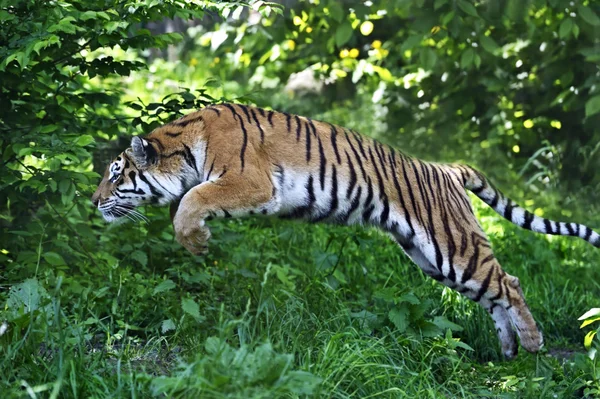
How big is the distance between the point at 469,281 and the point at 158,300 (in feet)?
6.20

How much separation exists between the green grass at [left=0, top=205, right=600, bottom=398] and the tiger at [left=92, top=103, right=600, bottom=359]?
31cm

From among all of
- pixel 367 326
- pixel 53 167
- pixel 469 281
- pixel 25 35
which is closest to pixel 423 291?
pixel 469 281

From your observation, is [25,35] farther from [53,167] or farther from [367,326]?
[367,326]

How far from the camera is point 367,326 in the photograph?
482 cm

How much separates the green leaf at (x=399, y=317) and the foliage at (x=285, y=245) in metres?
0.01

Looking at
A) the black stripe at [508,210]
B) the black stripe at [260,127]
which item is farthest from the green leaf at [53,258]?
the black stripe at [508,210]

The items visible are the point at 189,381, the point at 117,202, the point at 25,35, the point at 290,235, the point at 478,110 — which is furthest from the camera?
the point at 478,110

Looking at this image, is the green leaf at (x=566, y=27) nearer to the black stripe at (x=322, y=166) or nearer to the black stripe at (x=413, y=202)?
the black stripe at (x=413, y=202)

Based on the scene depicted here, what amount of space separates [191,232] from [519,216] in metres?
2.23

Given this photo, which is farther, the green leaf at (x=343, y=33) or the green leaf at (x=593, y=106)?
the green leaf at (x=343, y=33)

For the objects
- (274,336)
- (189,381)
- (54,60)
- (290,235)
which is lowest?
(290,235)

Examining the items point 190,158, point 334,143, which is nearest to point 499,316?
point 334,143

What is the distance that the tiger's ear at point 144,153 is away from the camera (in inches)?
187

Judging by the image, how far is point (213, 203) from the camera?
4484 mm
